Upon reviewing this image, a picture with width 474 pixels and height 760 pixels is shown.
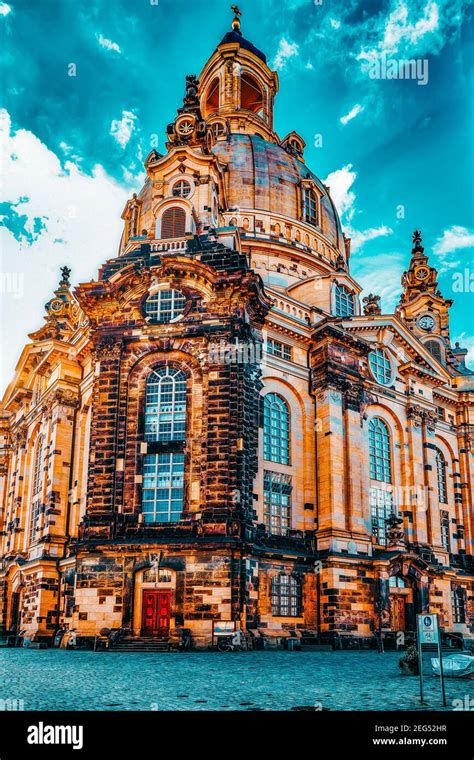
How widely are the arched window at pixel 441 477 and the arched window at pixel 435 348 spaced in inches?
408

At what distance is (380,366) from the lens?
44938mm

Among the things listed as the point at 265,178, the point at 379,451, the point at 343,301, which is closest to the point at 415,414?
the point at 379,451

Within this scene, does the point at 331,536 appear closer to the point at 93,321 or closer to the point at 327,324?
the point at 327,324

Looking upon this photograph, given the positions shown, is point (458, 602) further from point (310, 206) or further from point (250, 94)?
point (250, 94)

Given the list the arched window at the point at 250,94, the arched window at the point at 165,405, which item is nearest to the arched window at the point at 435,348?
the arched window at the point at 165,405

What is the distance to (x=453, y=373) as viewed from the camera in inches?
2169

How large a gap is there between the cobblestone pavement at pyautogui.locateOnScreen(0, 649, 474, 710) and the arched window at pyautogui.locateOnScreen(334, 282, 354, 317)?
26.6 meters

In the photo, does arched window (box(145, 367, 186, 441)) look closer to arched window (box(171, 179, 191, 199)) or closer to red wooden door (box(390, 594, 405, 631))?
arched window (box(171, 179, 191, 199))

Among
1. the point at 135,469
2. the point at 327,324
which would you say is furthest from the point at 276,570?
the point at 327,324

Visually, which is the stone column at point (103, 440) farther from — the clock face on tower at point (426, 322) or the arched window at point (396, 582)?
the clock face on tower at point (426, 322)

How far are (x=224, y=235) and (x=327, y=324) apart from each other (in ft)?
24.8

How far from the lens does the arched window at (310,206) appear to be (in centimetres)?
5575

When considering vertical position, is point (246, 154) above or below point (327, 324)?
above

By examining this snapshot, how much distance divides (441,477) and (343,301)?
536 inches
